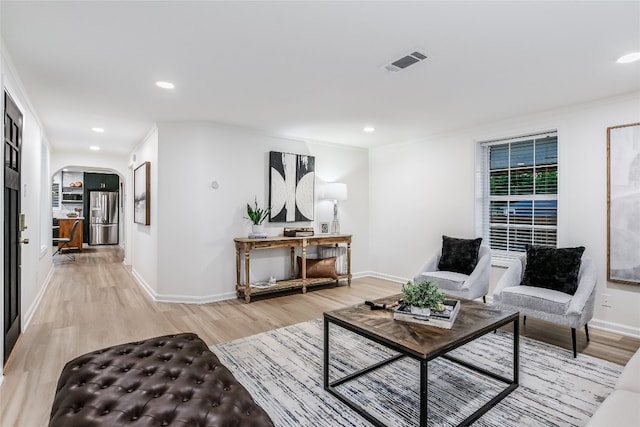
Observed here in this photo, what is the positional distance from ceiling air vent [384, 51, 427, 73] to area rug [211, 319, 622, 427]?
7.68 feet

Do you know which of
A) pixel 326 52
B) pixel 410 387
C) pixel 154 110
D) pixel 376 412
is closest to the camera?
pixel 376 412

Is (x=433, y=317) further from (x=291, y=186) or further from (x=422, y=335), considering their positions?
(x=291, y=186)

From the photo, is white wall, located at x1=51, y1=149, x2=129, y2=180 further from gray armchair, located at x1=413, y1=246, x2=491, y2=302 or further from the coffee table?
the coffee table

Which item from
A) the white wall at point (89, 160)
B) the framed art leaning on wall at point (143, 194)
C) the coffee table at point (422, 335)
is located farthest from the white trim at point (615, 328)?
the white wall at point (89, 160)

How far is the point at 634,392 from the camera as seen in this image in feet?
5.14

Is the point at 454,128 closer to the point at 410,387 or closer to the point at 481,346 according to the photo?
the point at 481,346

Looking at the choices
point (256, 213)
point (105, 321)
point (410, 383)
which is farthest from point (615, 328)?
point (105, 321)

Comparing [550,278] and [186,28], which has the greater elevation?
[186,28]

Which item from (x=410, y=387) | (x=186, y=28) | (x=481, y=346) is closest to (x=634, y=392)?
(x=410, y=387)

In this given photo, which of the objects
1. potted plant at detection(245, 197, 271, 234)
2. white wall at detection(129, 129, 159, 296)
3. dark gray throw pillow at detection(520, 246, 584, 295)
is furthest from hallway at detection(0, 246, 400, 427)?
dark gray throw pillow at detection(520, 246, 584, 295)

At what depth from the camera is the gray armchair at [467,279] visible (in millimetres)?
3781

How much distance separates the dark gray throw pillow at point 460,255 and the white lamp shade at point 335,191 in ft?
5.96

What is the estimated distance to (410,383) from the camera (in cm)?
241

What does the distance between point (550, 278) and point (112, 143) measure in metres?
6.75
